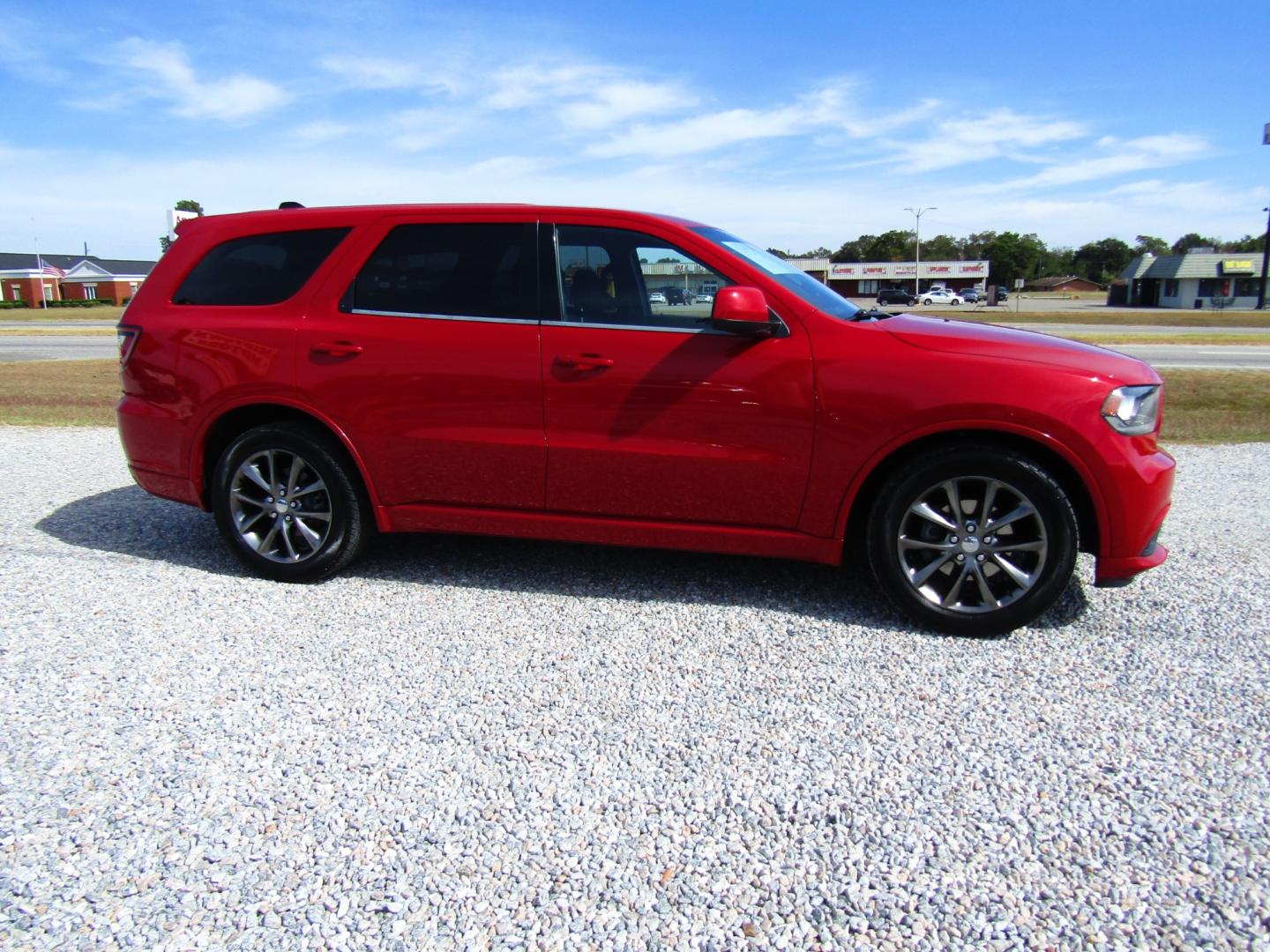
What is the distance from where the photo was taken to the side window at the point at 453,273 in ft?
14.1

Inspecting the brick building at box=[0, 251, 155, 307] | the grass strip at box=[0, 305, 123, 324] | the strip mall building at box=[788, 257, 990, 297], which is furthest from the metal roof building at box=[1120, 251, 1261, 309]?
the brick building at box=[0, 251, 155, 307]

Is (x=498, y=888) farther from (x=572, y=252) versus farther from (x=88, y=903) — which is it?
(x=572, y=252)

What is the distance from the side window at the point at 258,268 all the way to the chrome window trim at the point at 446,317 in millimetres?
391

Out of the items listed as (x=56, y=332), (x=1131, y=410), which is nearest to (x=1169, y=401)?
(x=1131, y=410)

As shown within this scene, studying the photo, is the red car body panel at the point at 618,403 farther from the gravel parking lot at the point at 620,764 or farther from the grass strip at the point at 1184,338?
the grass strip at the point at 1184,338

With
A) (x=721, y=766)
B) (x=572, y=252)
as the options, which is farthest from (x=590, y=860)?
(x=572, y=252)

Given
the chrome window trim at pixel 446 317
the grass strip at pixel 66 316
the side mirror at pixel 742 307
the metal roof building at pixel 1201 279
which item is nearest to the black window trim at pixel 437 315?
the chrome window trim at pixel 446 317

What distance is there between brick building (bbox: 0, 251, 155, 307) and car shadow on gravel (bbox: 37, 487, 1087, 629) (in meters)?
89.8

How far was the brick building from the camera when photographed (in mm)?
85500

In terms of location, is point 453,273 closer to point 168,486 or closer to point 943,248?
point 168,486

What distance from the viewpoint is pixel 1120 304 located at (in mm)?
71500

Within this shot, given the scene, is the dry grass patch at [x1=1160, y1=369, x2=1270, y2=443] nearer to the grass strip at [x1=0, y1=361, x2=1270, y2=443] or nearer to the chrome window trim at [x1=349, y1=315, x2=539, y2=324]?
the grass strip at [x1=0, y1=361, x2=1270, y2=443]

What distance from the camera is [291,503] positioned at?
4566 millimetres

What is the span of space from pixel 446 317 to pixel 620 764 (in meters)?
2.35
